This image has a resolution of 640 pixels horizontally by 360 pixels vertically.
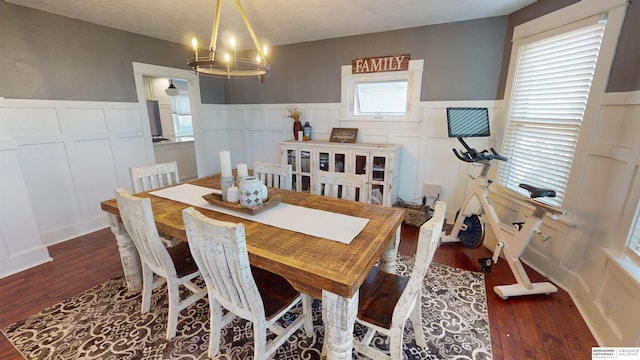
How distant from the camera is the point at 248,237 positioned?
1438mm

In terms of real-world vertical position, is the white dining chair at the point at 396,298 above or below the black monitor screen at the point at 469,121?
below

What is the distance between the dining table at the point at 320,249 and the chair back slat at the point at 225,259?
121 millimetres


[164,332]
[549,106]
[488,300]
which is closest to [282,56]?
[549,106]

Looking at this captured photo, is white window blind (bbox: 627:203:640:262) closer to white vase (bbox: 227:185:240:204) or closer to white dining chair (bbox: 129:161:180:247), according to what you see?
white vase (bbox: 227:185:240:204)

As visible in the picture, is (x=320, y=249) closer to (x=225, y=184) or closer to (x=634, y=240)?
(x=225, y=184)

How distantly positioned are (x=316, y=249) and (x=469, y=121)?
2326 millimetres

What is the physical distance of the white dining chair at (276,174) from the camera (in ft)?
8.13

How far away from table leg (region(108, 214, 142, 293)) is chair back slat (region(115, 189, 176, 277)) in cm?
43

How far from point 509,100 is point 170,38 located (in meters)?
4.29

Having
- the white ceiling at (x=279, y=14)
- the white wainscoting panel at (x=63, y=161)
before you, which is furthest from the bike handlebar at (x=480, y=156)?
the white wainscoting panel at (x=63, y=161)

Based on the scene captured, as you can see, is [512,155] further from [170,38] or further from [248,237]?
[170,38]

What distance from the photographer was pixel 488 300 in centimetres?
207

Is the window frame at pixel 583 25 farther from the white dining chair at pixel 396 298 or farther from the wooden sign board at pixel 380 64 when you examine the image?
the white dining chair at pixel 396 298

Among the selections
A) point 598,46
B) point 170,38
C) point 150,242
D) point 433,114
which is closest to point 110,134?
point 170,38
